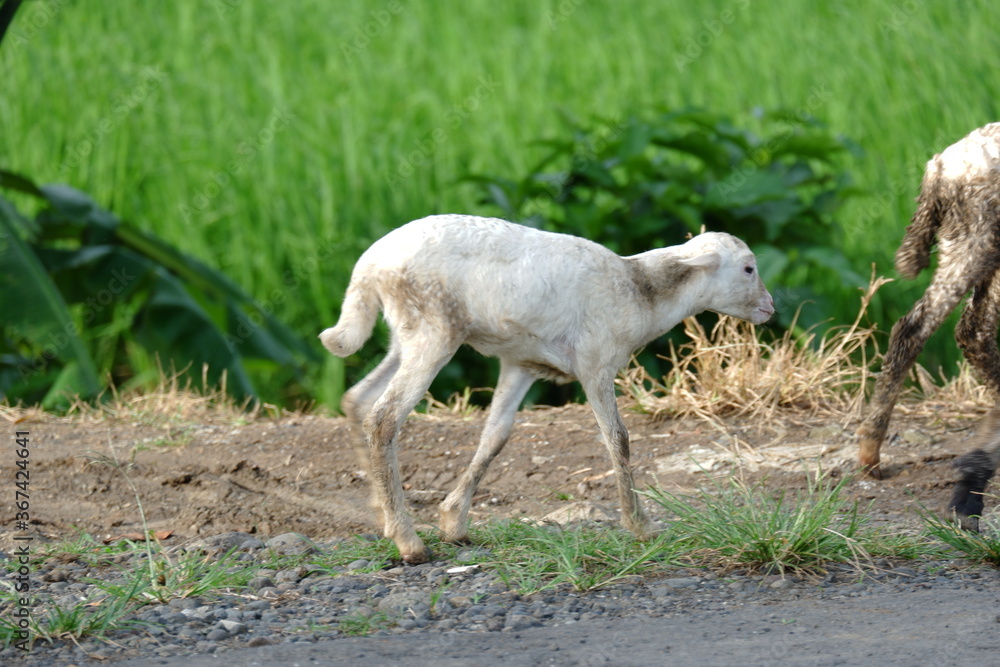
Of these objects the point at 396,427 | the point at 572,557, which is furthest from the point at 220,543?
the point at 572,557

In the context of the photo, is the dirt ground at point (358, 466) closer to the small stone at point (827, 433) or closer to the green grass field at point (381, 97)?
the small stone at point (827, 433)

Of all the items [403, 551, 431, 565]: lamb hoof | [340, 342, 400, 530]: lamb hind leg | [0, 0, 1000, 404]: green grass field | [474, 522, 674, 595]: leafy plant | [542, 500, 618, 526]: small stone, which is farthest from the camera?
[0, 0, 1000, 404]: green grass field

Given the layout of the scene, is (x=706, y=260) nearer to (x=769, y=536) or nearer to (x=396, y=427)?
(x=769, y=536)

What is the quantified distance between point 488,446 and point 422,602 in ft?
2.53

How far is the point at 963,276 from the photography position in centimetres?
465

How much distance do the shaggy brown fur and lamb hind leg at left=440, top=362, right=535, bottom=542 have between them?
1.64m

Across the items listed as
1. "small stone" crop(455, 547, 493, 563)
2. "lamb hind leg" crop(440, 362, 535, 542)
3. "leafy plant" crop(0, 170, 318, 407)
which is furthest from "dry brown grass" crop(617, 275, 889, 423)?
"leafy plant" crop(0, 170, 318, 407)

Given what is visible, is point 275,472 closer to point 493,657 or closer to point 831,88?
point 493,657

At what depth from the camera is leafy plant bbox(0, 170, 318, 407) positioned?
7059 mm

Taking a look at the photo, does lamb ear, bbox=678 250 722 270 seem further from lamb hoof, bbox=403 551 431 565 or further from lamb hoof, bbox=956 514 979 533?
lamb hoof, bbox=403 551 431 565

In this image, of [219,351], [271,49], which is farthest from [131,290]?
[271,49]

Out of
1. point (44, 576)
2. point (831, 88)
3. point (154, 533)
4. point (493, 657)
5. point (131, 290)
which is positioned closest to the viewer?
point (493, 657)

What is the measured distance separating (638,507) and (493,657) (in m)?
1.16

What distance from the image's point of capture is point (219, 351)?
25.6 feet
